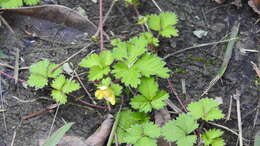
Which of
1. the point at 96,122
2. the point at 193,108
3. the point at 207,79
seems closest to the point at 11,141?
the point at 96,122

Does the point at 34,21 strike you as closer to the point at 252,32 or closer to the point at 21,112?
the point at 21,112

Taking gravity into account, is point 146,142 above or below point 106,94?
below

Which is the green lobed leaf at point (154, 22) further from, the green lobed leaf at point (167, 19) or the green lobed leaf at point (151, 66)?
the green lobed leaf at point (151, 66)

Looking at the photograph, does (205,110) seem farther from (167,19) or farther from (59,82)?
(59,82)

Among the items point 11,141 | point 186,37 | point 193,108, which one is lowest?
point 11,141

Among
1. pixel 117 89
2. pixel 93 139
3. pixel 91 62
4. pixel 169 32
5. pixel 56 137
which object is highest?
pixel 169 32

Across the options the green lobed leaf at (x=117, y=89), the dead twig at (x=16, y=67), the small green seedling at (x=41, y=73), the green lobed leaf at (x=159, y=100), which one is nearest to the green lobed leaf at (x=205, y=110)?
the green lobed leaf at (x=159, y=100)

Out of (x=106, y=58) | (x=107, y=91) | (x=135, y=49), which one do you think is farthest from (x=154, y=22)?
(x=107, y=91)
